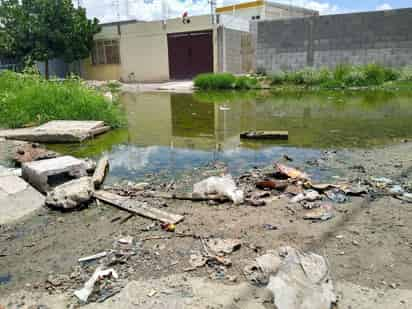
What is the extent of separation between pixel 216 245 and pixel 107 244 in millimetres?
713

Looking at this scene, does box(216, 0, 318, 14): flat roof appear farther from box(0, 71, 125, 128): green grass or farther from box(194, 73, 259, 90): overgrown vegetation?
box(0, 71, 125, 128): green grass

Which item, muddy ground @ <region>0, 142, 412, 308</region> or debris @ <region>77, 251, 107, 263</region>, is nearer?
muddy ground @ <region>0, 142, 412, 308</region>

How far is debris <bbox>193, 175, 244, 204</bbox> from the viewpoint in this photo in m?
2.71

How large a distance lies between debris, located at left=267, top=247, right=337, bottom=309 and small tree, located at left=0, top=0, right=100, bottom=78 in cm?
1799

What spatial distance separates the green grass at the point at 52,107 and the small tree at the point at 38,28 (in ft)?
40.3

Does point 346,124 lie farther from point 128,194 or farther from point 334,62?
point 334,62

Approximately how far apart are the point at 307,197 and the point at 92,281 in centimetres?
173

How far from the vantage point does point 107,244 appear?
7.18 feet

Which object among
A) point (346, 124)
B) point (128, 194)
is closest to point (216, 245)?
point (128, 194)

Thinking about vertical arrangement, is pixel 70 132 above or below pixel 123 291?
above

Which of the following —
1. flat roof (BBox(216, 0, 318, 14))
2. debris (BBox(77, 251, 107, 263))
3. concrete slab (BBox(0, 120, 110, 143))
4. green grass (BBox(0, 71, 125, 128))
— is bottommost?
debris (BBox(77, 251, 107, 263))

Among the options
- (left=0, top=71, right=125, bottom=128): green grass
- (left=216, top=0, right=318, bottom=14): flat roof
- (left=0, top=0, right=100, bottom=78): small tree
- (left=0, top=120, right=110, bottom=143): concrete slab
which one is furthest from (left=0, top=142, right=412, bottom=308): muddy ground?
(left=216, top=0, right=318, bottom=14): flat roof

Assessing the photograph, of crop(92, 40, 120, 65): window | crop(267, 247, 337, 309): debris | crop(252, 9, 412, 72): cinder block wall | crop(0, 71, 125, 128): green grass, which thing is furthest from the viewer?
crop(92, 40, 120, 65): window

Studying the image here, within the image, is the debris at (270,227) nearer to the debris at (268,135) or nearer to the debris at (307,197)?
the debris at (307,197)
